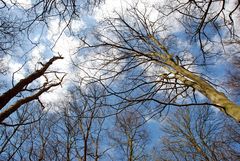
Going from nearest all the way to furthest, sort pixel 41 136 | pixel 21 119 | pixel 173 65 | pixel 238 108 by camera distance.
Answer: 1. pixel 238 108
2. pixel 173 65
3. pixel 21 119
4. pixel 41 136

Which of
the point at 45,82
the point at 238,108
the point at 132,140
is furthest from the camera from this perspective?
the point at 132,140

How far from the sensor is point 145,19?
21.9 ft

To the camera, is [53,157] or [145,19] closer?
[145,19]

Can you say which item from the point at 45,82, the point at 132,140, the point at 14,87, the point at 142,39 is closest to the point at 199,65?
the point at 142,39

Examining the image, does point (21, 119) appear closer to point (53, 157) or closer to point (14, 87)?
point (53, 157)

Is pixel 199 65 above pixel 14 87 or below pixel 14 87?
above

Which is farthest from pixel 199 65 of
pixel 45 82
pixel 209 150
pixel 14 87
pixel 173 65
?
pixel 209 150

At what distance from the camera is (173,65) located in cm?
496

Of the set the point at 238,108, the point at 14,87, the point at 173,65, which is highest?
the point at 173,65

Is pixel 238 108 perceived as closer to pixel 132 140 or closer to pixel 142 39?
pixel 142 39

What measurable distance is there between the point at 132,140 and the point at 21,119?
6007mm

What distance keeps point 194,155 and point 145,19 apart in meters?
8.43

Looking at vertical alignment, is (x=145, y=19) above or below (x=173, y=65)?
above

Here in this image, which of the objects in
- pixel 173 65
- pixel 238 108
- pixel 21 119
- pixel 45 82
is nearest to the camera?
pixel 238 108
